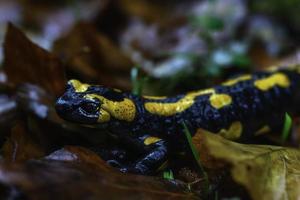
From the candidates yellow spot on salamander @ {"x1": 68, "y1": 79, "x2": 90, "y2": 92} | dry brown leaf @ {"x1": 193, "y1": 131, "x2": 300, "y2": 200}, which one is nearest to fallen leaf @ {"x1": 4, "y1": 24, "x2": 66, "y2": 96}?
yellow spot on salamander @ {"x1": 68, "y1": 79, "x2": 90, "y2": 92}

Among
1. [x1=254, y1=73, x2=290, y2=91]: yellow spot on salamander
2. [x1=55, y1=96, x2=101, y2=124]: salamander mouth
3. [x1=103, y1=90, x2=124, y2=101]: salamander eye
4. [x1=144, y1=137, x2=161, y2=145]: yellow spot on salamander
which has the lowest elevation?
[x1=144, y1=137, x2=161, y2=145]: yellow spot on salamander

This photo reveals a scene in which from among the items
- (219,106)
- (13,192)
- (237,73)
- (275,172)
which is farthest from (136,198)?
(237,73)

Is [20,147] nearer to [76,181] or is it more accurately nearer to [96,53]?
[76,181]

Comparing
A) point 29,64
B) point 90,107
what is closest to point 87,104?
point 90,107

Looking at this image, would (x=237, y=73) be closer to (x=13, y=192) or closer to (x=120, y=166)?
(x=120, y=166)

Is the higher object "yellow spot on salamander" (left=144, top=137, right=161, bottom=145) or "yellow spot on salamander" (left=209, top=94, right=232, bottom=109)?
"yellow spot on salamander" (left=209, top=94, right=232, bottom=109)

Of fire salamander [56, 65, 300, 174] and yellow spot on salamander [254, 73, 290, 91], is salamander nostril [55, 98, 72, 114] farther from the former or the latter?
yellow spot on salamander [254, 73, 290, 91]
